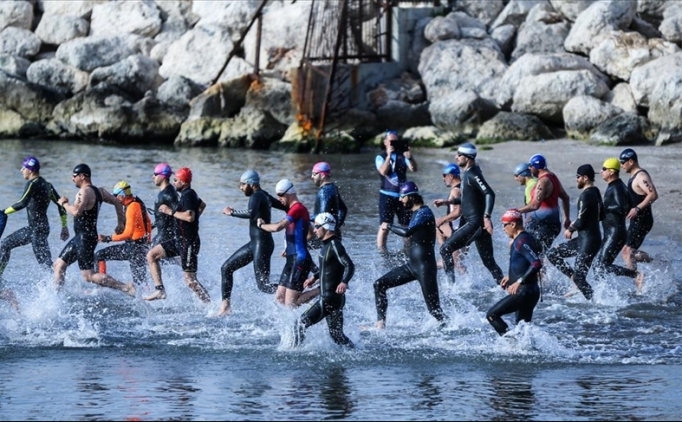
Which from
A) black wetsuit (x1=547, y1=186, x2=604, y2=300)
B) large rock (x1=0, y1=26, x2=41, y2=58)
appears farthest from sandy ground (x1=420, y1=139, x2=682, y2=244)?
large rock (x1=0, y1=26, x2=41, y2=58)

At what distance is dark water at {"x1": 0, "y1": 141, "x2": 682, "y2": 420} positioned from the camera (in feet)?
38.7

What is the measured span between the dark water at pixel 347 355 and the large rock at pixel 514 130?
12.1 metres

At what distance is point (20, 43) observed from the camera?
135 ft

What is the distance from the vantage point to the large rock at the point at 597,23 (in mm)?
34219

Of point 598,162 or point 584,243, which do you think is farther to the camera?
point 598,162

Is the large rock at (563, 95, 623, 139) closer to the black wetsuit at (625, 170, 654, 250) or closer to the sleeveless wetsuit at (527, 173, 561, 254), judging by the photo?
the black wetsuit at (625, 170, 654, 250)

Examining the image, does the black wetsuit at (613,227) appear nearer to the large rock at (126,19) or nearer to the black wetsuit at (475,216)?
the black wetsuit at (475,216)

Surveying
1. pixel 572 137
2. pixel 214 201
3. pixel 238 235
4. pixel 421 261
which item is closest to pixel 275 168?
pixel 214 201

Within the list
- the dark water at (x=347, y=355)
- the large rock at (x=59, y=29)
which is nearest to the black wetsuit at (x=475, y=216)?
the dark water at (x=347, y=355)

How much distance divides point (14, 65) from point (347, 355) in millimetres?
28441

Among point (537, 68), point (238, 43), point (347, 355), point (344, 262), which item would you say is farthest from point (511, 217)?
point (238, 43)

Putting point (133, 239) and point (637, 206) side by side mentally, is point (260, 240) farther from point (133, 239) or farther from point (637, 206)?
point (637, 206)

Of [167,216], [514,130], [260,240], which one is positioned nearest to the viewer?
[260,240]

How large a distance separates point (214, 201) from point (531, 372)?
43.6ft
